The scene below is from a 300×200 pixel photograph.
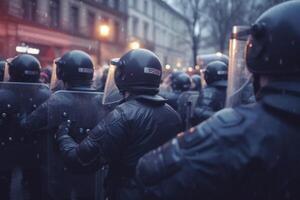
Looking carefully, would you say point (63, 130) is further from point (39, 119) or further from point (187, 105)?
point (187, 105)

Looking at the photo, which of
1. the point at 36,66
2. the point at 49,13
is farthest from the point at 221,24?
the point at 36,66

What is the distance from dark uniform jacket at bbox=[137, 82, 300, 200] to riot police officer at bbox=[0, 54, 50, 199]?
11.1 ft

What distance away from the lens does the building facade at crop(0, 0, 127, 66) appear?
58.3 ft

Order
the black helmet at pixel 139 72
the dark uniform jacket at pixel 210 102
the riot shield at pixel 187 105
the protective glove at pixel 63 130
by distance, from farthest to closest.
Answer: the riot shield at pixel 187 105, the dark uniform jacket at pixel 210 102, the protective glove at pixel 63 130, the black helmet at pixel 139 72

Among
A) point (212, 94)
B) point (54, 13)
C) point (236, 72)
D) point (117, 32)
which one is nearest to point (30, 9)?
point (54, 13)

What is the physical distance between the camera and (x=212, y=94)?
563 cm

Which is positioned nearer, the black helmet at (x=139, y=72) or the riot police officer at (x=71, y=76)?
the black helmet at (x=139, y=72)

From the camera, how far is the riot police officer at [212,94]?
18.3 feet

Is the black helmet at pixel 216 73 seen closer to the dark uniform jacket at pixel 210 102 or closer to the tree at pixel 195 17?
the dark uniform jacket at pixel 210 102

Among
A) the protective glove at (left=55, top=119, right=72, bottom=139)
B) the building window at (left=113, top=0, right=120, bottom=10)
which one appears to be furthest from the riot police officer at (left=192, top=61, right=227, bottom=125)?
the building window at (left=113, top=0, right=120, bottom=10)

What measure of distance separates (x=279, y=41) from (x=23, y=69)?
3.97 m

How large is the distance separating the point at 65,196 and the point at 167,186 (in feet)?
8.82

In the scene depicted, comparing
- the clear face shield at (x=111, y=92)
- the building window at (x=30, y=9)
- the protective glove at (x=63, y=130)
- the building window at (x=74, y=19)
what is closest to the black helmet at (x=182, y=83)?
the clear face shield at (x=111, y=92)

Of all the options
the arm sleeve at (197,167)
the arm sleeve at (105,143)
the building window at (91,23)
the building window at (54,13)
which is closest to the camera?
the arm sleeve at (197,167)
